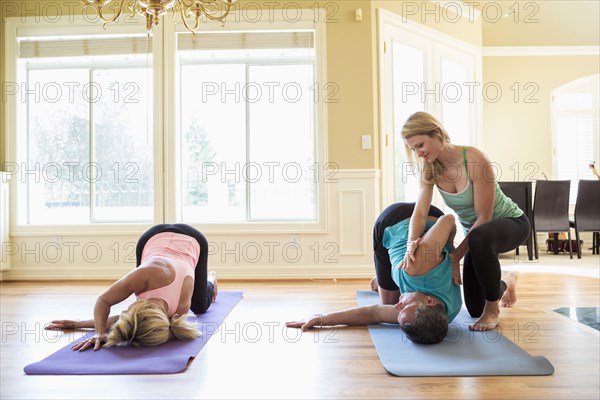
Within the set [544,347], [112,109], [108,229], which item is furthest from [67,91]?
[544,347]

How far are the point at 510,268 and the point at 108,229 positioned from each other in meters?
3.86

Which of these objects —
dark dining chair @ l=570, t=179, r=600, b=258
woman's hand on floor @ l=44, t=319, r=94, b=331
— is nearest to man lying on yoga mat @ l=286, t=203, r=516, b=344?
woman's hand on floor @ l=44, t=319, r=94, b=331

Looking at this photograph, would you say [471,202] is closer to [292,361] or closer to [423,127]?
[423,127]

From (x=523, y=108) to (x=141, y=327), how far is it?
6.27 meters

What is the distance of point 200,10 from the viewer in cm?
309

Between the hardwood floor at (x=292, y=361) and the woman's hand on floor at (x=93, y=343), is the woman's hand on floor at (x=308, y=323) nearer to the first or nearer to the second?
the hardwood floor at (x=292, y=361)

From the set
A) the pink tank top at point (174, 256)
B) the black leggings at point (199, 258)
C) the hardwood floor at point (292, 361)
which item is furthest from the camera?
the black leggings at point (199, 258)

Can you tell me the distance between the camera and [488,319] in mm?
2658

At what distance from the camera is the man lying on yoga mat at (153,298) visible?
2234mm

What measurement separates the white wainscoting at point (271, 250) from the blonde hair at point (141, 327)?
2.42 metres

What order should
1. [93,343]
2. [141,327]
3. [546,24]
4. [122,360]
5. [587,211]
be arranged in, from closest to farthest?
[122,360] → [141,327] → [93,343] → [587,211] → [546,24]

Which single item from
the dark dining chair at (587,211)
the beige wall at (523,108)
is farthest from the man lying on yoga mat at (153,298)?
the beige wall at (523,108)

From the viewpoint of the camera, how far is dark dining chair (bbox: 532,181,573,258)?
18.7 feet

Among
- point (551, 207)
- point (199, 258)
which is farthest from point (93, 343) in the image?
point (551, 207)
